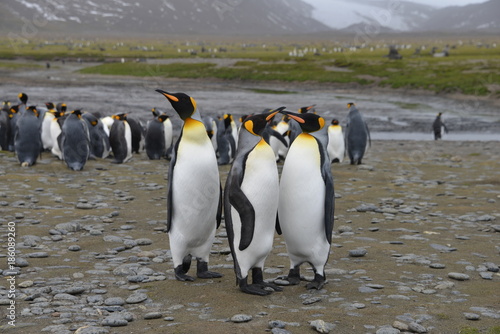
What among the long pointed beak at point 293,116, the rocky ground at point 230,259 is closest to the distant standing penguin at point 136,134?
the rocky ground at point 230,259

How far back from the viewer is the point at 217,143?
13.4 meters

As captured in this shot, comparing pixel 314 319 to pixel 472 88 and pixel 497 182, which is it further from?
pixel 472 88

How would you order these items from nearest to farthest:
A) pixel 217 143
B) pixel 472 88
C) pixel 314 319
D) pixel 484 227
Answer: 1. pixel 314 319
2. pixel 484 227
3. pixel 217 143
4. pixel 472 88

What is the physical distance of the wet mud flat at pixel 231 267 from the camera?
12.8 ft

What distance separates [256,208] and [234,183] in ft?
0.83

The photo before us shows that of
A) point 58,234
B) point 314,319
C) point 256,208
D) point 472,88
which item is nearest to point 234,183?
point 256,208

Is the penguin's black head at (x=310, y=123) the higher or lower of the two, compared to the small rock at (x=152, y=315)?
higher

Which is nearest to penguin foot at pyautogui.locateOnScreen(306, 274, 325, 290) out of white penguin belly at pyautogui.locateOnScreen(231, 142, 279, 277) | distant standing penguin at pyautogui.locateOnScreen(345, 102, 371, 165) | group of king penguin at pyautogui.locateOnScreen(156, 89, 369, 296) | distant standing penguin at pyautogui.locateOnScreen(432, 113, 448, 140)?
group of king penguin at pyautogui.locateOnScreen(156, 89, 369, 296)

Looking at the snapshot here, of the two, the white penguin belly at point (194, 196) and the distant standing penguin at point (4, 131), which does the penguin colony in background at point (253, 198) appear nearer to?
the white penguin belly at point (194, 196)

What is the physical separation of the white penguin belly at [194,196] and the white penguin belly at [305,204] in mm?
611

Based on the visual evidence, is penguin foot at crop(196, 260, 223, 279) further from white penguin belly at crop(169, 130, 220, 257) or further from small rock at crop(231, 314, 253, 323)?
small rock at crop(231, 314, 253, 323)

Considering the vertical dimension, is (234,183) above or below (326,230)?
above

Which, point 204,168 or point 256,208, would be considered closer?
point 256,208

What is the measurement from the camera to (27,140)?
37.3 feet
